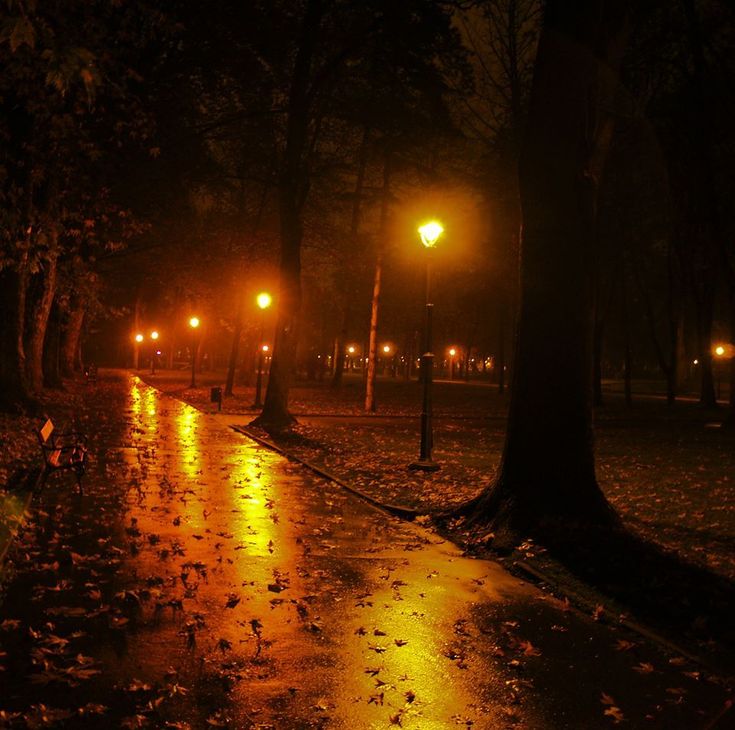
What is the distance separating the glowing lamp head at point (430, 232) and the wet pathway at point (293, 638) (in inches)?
245

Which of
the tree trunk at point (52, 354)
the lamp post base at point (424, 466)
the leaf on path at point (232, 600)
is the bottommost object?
the leaf on path at point (232, 600)

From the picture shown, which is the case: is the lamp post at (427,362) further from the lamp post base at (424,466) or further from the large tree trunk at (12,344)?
the large tree trunk at (12,344)

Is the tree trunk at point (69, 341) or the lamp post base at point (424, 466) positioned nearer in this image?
the lamp post base at point (424, 466)

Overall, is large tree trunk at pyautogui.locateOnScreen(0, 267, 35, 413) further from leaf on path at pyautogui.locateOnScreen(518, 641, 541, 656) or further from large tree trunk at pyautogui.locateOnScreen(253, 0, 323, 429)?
leaf on path at pyautogui.locateOnScreen(518, 641, 541, 656)

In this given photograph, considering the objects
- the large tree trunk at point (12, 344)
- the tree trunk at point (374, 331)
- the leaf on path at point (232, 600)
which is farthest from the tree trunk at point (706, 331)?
the leaf on path at point (232, 600)

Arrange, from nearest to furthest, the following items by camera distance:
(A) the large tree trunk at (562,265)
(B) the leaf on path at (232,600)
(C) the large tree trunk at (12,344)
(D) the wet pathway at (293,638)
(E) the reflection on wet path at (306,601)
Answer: (D) the wet pathway at (293,638), (E) the reflection on wet path at (306,601), (B) the leaf on path at (232,600), (A) the large tree trunk at (562,265), (C) the large tree trunk at (12,344)

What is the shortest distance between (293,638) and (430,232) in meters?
9.73

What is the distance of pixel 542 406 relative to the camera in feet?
28.8

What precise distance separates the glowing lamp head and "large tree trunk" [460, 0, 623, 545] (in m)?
4.99

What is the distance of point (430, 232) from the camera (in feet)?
45.5

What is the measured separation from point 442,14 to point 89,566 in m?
15.6

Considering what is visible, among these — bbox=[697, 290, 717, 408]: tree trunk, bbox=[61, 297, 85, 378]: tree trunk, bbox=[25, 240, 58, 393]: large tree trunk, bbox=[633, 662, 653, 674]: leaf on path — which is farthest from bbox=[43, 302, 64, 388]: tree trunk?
bbox=[633, 662, 653, 674]: leaf on path

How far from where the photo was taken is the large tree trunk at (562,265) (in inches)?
337

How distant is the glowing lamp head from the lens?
45.5ft
